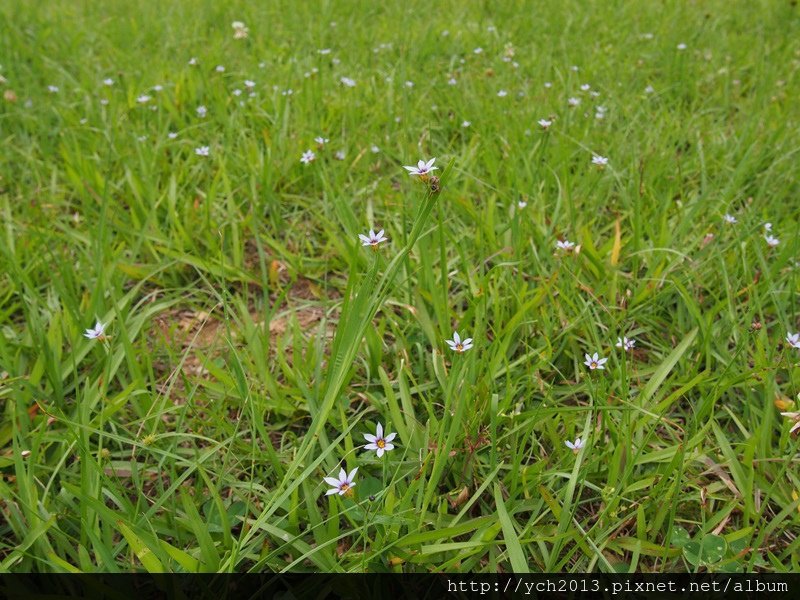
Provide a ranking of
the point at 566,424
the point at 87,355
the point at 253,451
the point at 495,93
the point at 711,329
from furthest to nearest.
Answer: the point at 495,93, the point at 87,355, the point at 711,329, the point at 566,424, the point at 253,451

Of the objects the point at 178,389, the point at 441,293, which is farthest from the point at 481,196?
the point at 178,389

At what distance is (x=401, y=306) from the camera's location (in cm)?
200

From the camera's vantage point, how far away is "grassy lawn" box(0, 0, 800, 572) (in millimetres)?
1389

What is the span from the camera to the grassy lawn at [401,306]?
139cm

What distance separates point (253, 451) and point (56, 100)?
2.60 meters

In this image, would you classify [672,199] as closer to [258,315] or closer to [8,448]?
[258,315]

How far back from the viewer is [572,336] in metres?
1.85

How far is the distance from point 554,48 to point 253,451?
3196 millimetres

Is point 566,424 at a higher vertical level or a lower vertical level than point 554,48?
lower

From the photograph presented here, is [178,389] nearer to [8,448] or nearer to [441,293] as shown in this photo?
[8,448]

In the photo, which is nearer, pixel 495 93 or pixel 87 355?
pixel 87 355

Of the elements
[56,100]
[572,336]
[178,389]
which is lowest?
[178,389]

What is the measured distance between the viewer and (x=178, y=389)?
6.11 ft

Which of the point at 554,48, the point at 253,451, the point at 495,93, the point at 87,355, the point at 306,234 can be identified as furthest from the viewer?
the point at 554,48
